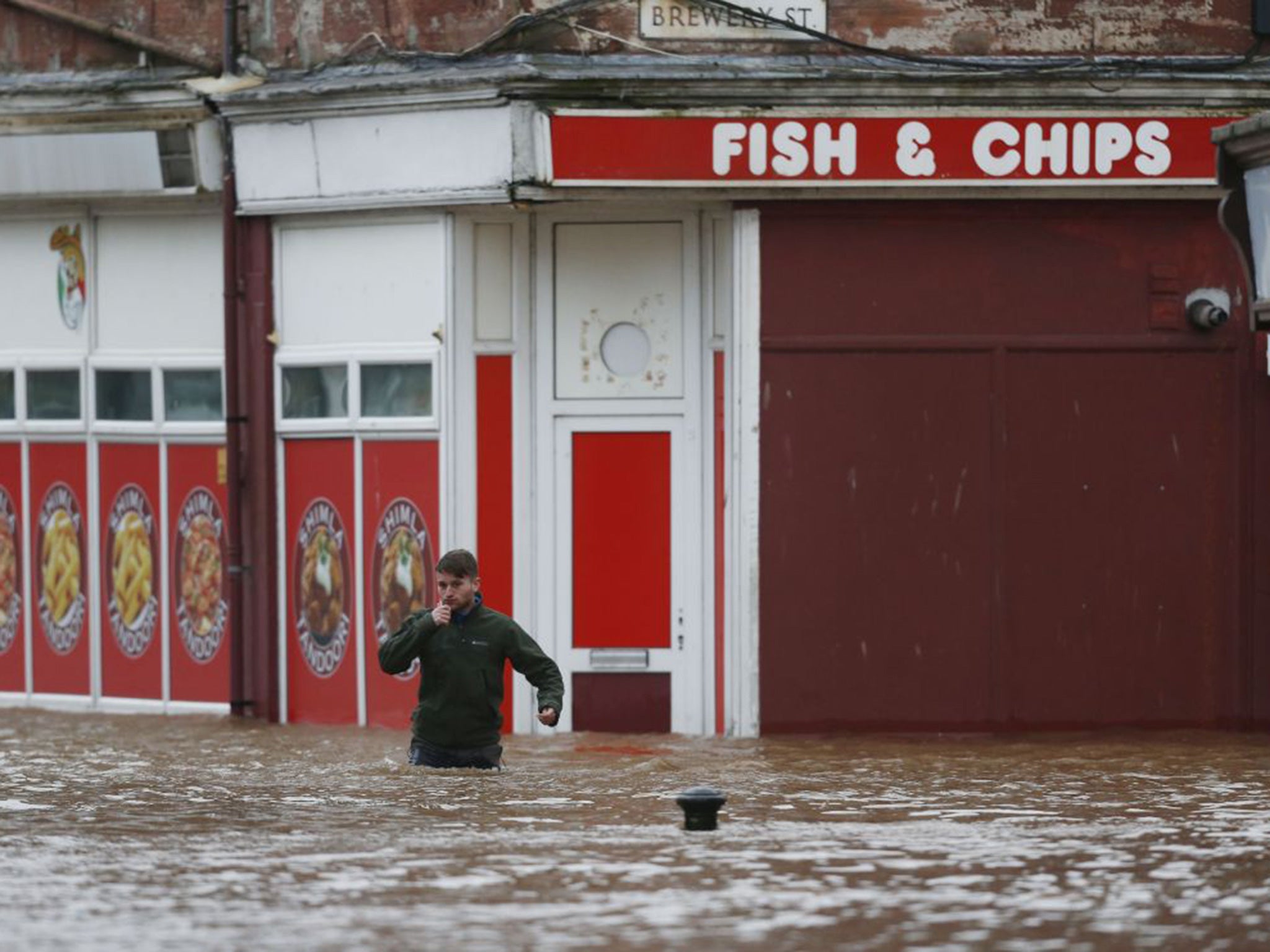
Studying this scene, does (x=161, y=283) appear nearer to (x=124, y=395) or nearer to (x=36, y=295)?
(x=124, y=395)

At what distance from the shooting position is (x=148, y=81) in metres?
19.0

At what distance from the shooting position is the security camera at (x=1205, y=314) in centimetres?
1781

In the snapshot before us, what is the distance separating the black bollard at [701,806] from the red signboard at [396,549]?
21.4ft

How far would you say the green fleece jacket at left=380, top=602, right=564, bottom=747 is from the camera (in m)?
13.8

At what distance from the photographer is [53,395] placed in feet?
67.0

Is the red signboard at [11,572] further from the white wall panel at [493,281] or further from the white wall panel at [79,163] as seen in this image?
the white wall panel at [493,281]

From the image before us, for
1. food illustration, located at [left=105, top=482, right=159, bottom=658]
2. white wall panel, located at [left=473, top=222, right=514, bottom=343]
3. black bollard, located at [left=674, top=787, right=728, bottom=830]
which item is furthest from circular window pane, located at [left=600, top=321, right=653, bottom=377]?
black bollard, located at [left=674, top=787, right=728, bottom=830]

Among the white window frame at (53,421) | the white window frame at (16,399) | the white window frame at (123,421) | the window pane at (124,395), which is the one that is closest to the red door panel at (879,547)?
the white window frame at (123,421)

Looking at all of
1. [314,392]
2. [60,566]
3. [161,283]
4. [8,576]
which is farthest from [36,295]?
[314,392]

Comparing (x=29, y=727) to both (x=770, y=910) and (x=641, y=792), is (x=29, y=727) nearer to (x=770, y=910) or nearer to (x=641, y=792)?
(x=641, y=792)

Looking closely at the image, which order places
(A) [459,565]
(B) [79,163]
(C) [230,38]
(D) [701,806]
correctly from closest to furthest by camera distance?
1. (D) [701,806]
2. (A) [459,565]
3. (C) [230,38]
4. (B) [79,163]

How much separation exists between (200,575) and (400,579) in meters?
1.98

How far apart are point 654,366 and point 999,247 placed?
2.27m

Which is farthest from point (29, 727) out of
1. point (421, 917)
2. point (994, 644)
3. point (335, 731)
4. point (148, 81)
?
point (421, 917)
